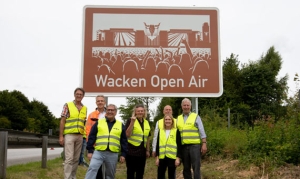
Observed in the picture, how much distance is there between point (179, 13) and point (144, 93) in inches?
78.7

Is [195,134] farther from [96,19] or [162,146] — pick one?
[96,19]

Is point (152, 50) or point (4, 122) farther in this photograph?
point (4, 122)

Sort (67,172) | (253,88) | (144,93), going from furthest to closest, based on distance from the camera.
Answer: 1. (253,88)
2. (144,93)
3. (67,172)

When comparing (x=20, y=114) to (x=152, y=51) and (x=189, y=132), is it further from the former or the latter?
(x=189, y=132)

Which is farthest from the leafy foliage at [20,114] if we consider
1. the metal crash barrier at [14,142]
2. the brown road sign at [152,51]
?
the brown road sign at [152,51]

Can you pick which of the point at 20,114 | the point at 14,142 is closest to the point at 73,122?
the point at 14,142

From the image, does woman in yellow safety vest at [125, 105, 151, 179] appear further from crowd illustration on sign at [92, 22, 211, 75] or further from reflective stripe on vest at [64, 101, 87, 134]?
crowd illustration on sign at [92, 22, 211, 75]

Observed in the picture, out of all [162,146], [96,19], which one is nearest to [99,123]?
[162,146]

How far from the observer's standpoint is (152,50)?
28.0ft

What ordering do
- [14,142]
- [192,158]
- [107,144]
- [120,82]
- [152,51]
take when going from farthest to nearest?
[152,51] < [120,82] < [14,142] < [192,158] < [107,144]

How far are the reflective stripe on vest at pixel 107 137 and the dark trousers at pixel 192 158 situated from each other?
1486 mm

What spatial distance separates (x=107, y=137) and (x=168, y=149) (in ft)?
4.16

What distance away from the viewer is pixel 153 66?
848 cm

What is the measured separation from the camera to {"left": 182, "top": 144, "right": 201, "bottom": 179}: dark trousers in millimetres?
7207
